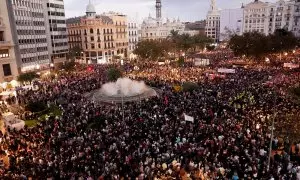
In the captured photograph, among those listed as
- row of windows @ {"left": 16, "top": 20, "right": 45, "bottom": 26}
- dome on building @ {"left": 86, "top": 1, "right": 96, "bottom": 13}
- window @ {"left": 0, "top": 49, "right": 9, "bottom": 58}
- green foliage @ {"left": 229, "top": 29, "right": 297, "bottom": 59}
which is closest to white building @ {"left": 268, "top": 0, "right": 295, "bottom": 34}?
green foliage @ {"left": 229, "top": 29, "right": 297, "bottom": 59}

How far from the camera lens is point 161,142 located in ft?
57.7

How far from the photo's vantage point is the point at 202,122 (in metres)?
20.9

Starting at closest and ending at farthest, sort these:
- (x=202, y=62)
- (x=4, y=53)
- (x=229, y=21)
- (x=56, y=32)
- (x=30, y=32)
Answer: (x=4, y=53) < (x=202, y=62) < (x=30, y=32) < (x=56, y=32) < (x=229, y=21)

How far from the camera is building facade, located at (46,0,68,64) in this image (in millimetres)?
69812

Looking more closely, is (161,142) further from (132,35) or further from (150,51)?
(132,35)

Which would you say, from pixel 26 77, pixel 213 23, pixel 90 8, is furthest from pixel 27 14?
pixel 213 23

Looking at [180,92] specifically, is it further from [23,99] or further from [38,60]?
[38,60]

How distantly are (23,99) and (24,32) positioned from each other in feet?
94.4

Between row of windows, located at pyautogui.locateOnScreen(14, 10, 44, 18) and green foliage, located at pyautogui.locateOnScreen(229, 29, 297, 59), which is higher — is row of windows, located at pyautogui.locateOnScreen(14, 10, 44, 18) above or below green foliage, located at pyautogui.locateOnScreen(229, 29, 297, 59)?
above

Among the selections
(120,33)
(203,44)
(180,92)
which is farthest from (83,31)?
(180,92)

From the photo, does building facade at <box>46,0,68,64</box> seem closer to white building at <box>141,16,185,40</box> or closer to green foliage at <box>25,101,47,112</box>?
green foliage at <box>25,101,47,112</box>

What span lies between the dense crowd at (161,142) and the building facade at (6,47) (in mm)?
22607

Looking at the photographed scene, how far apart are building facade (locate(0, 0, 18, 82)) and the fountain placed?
20.1m

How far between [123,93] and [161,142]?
48.5 feet
